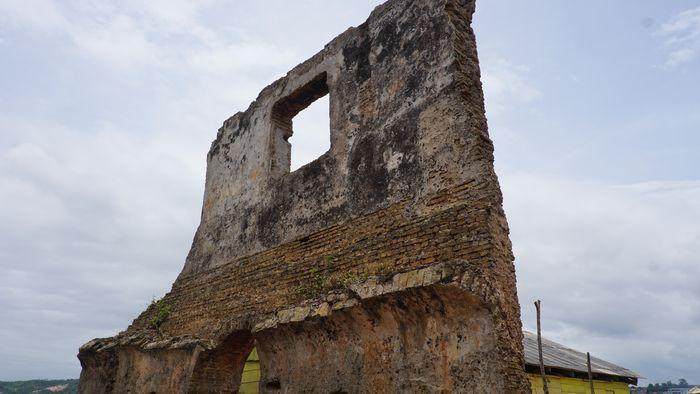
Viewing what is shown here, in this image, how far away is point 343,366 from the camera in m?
4.86

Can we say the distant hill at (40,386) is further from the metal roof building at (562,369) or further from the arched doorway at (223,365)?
the metal roof building at (562,369)

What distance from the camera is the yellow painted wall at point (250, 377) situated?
9.55 metres

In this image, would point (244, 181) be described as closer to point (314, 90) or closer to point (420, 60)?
point (314, 90)

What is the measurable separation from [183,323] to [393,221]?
401 centimetres

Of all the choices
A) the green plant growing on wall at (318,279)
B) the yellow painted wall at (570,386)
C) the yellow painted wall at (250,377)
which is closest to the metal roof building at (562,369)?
the yellow painted wall at (570,386)

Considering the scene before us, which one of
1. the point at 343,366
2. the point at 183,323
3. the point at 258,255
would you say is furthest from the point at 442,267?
the point at 183,323

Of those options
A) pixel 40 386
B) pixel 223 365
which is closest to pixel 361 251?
pixel 223 365

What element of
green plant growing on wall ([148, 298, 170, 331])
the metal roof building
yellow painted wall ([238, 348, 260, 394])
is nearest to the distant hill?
yellow painted wall ([238, 348, 260, 394])

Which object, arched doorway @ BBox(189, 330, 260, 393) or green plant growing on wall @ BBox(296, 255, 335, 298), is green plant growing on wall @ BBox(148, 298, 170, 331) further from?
green plant growing on wall @ BBox(296, 255, 335, 298)

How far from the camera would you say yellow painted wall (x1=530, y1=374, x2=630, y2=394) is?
8.97 m

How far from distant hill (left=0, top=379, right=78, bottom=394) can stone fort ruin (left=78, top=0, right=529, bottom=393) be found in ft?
61.2

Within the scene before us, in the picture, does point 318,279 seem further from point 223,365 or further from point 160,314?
point 160,314

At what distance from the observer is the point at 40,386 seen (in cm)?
2411

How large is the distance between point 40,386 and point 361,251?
25.2m
